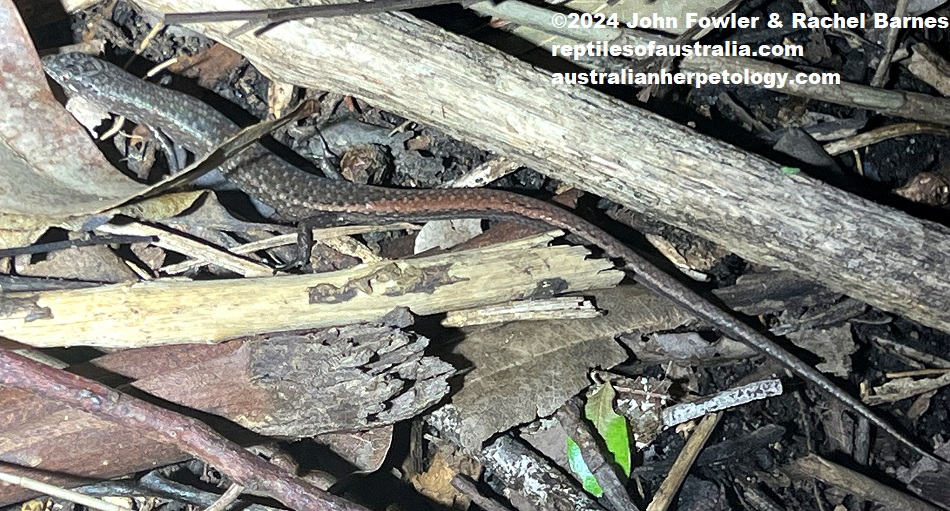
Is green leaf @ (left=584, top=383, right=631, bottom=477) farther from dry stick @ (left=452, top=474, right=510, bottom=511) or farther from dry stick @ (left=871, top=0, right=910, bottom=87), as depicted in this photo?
dry stick @ (left=871, top=0, right=910, bottom=87)

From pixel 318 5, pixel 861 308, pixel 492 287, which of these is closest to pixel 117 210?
pixel 318 5

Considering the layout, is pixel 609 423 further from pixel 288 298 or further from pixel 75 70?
pixel 75 70

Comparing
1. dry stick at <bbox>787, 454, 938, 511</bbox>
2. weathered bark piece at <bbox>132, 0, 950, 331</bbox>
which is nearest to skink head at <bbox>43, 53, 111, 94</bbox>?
weathered bark piece at <bbox>132, 0, 950, 331</bbox>

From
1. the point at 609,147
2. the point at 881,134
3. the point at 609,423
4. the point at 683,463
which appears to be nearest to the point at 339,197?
the point at 609,147

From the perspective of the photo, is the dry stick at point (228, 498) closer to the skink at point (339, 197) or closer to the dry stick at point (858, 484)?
the skink at point (339, 197)

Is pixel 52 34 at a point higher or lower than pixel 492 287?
higher

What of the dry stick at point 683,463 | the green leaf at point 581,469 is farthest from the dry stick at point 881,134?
the green leaf at point 581,469

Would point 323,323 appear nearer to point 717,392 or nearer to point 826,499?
point 717,392

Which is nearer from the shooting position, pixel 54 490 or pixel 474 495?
pixel 54 490
